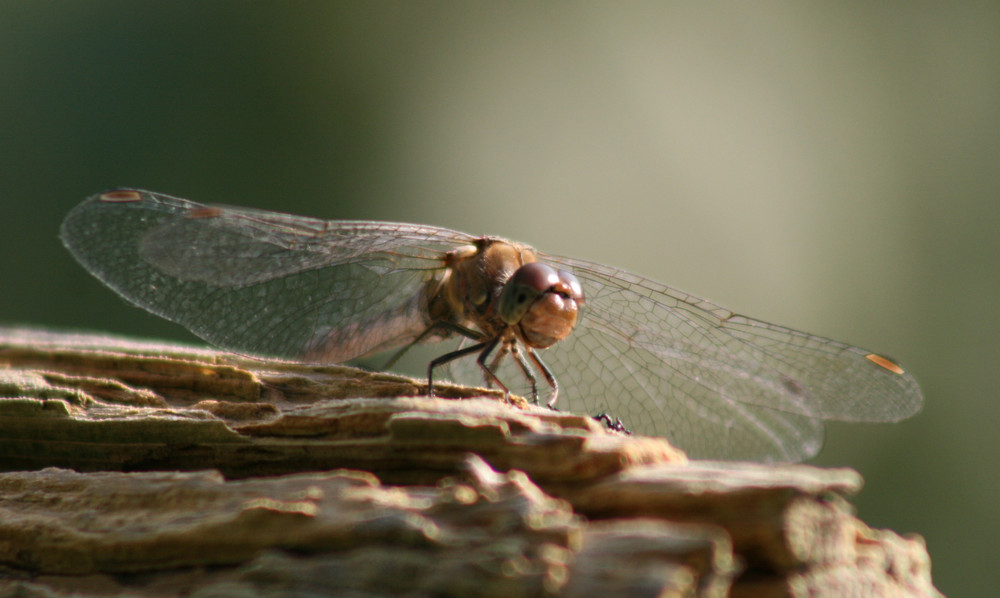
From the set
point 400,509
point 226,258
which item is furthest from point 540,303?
point 400,509

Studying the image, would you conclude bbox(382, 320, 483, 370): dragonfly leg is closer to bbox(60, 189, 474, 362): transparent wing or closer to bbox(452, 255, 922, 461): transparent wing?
bbox(60, 189, 474, 362): transparent wing

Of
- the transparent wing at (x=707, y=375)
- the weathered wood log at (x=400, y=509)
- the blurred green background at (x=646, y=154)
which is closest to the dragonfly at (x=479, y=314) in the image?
the transparent wing at (x=707, y=375)

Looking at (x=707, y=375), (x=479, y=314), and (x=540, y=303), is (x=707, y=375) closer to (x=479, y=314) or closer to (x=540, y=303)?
(x=540, y=303)

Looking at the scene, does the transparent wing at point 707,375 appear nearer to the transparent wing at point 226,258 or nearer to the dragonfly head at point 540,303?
the dragonfly head at point 540,303

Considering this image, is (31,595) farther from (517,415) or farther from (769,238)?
(769,238)

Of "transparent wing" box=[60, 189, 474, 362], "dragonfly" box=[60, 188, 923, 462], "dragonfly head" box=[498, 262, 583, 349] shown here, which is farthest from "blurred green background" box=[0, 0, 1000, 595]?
"dragonfly head" box=[498, 262, 583, 349]

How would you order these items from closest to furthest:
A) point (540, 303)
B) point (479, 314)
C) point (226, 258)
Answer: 1. point (540, 303)
2. point (226, 258)
3. point (479, 314)

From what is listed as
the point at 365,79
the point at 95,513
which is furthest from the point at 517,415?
the point at 365,79

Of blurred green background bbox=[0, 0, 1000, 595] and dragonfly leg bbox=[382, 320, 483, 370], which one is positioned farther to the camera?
blurred green background bbox=[0, 0, 1000, 595]
